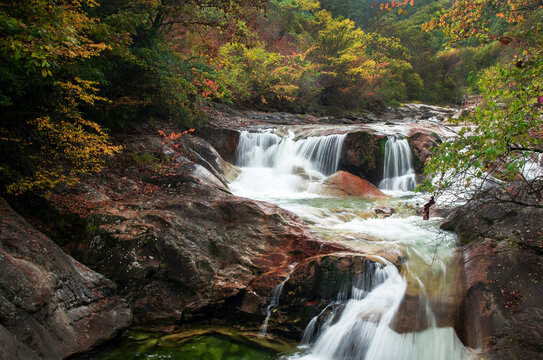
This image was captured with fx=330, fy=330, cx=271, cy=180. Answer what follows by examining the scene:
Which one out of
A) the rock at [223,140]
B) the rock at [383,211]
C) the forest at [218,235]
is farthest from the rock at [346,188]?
the rock at [223,140]

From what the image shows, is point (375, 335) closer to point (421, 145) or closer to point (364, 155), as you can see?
point (364, 155)

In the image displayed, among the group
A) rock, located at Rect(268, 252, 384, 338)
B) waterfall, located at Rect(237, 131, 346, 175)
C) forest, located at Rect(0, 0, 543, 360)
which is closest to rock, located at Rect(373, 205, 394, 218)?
forest, located at Rect(0, 0, 543, 360)

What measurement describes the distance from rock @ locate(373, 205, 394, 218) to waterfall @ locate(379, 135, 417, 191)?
422 centimetres

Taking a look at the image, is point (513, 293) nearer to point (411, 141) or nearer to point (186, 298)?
point (186, 298)

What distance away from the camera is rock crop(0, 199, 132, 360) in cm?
305

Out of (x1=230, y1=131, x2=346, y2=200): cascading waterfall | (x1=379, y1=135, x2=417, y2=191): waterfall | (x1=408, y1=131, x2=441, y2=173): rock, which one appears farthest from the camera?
(x1=408, y1=131, x2=441, y2=173): rock

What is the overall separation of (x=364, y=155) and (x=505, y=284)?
31.5 ft

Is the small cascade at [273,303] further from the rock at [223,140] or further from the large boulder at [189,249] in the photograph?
the rock at [223,140]

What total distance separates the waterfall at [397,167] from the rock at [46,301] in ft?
35.6

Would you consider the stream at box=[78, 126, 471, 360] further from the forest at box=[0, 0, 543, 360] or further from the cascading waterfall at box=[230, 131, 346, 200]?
the cascading waterfall at box=[230, 131, 346, 200]

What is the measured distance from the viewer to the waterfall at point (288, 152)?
13.4 m

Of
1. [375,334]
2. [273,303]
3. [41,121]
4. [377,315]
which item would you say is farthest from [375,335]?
[41,121]

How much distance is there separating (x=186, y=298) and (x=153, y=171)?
3907mm

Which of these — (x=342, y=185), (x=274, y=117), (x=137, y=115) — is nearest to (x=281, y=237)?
(x=342, y=185)
